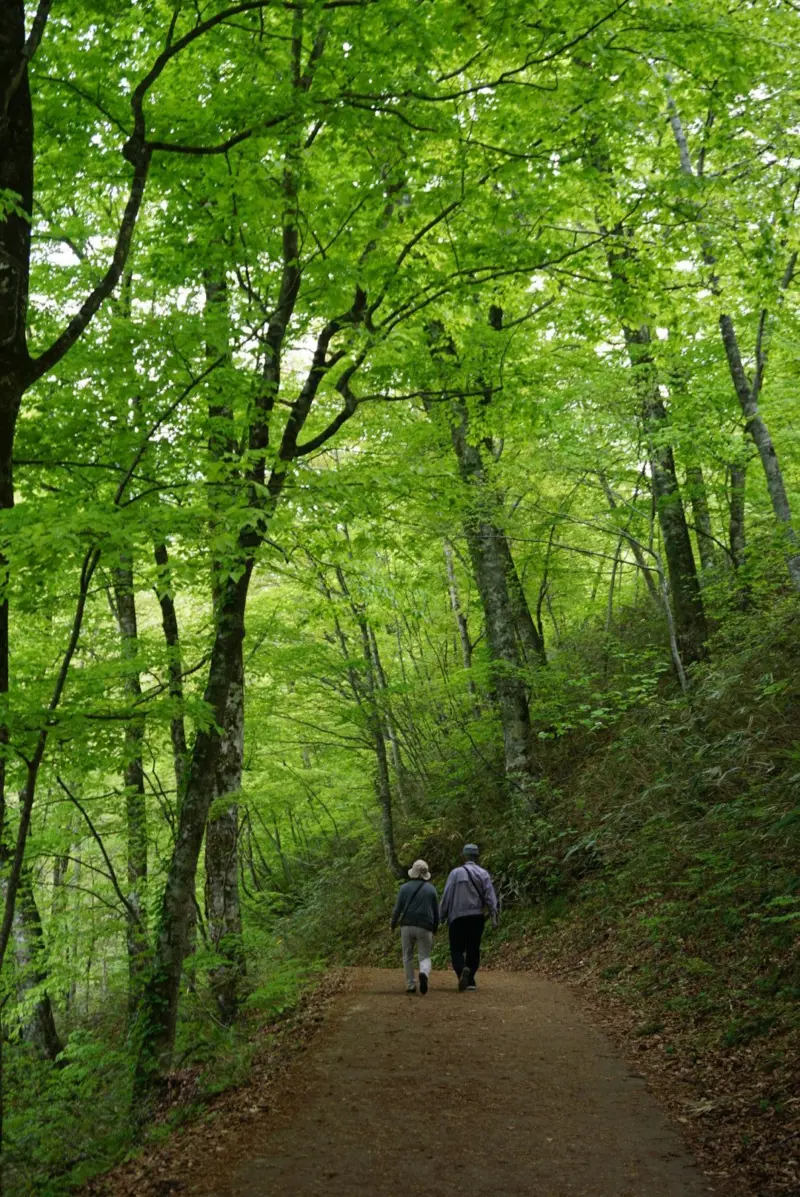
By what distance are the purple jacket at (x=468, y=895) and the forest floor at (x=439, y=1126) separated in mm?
2022

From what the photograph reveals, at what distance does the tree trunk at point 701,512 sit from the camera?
14747 mm

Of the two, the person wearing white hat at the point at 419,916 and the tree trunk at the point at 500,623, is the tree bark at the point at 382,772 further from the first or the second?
the person wearing white hat at the point at 419,916

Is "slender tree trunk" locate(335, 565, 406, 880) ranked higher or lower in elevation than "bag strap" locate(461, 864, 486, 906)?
higher

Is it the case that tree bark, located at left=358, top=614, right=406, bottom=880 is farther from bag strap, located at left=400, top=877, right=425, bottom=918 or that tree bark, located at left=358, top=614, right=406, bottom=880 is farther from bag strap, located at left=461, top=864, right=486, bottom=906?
bag strap, located at left=400, top=877, right=425, bottom=918

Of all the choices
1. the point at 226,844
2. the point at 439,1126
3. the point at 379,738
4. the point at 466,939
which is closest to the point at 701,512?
the point at 379,738

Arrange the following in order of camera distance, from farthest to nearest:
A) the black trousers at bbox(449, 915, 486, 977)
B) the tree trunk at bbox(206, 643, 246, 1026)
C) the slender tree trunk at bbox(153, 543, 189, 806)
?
1. the black trousers at bbox(449, 915, 486, 977)
2. the tree trunk at bbox(206, 643, 246, 1026)
3. the slender tree trunk at bbox(153, 543, 189, 806)

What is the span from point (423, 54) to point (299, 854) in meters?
23.6

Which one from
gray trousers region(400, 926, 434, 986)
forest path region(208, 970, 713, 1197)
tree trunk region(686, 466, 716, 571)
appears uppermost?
tree trunk region(686, 466, 716, 571)

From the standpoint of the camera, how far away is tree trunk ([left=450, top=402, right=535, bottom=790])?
14.9 metres

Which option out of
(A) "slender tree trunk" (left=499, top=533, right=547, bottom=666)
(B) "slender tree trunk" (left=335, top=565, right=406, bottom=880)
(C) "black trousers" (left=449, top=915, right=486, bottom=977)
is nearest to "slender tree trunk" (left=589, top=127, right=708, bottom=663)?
(A) "slender tree trunk" (left=499, top=533, right=547, bottom=666)

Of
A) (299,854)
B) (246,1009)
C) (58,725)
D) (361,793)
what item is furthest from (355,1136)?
(299,854)

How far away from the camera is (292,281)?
9.02 metres

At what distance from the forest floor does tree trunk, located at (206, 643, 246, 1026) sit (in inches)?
87.8

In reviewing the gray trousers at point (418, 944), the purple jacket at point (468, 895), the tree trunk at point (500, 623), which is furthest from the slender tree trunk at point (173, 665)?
the tree trunk at point (500, 623)
